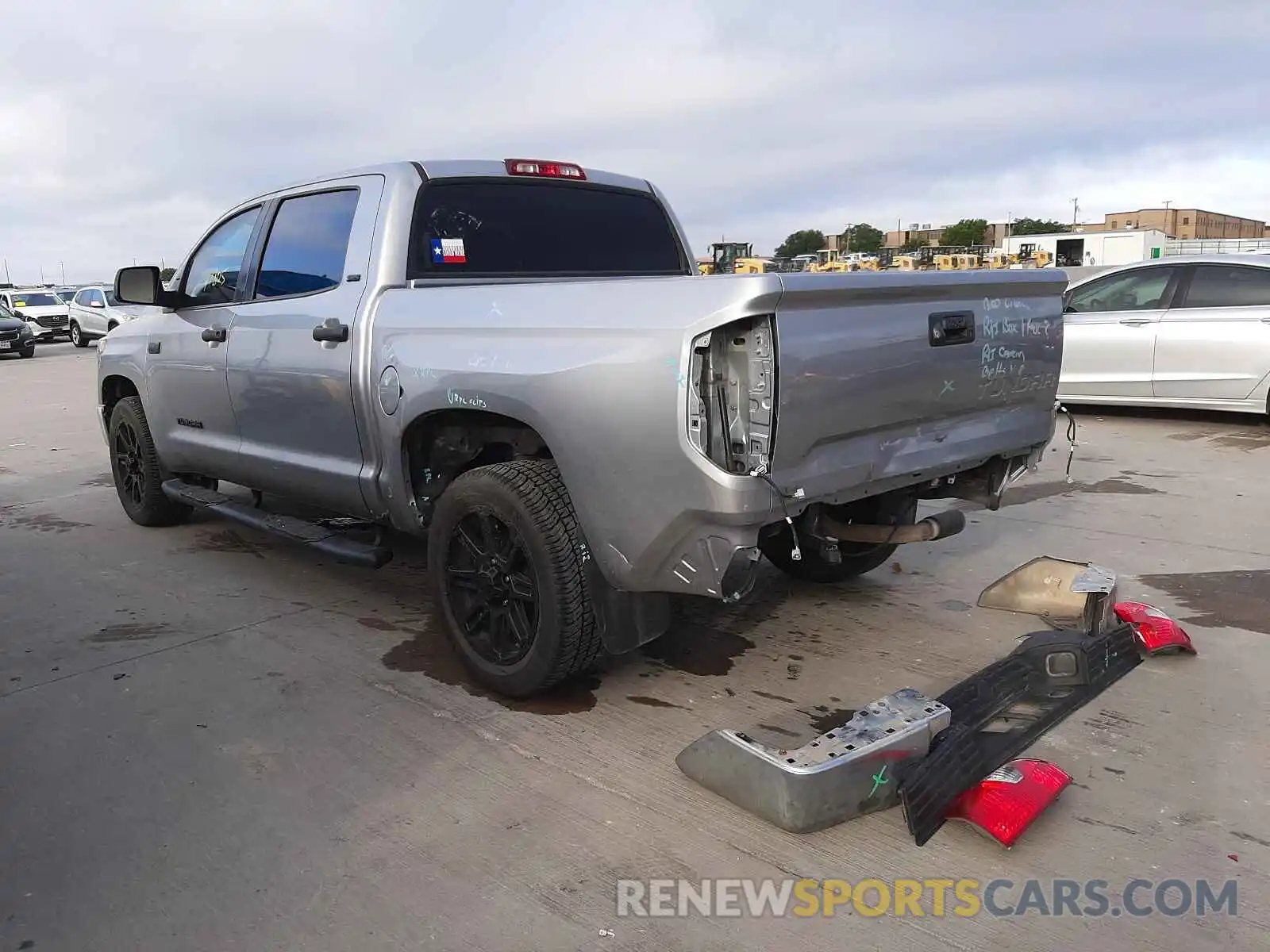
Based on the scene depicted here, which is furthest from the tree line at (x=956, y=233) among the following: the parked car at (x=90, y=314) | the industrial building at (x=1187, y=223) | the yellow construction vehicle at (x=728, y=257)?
the yellow construction vehicle at (x=728, y=257)

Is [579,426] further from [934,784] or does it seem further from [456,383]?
[934,784]

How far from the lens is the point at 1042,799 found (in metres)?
2.77

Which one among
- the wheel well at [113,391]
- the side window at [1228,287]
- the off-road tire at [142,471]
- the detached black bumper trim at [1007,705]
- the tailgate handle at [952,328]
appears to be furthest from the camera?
the side window at [1228,287]

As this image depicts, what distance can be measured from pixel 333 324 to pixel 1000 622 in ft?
10.4

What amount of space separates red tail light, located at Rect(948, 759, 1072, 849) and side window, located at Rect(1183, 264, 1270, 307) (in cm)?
775

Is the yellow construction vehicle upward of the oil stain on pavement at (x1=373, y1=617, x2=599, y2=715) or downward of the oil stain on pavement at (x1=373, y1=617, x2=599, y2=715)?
upward

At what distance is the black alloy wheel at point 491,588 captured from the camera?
350 cm

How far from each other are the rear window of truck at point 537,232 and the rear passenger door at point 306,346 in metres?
0.27

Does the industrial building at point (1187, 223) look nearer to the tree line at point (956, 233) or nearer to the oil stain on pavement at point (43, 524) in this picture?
the tree line at point (956, 233)

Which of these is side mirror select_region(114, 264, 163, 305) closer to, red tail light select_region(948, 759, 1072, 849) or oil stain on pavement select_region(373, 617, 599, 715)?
oil stain on pavement select_region(373, 617, 599, 715)

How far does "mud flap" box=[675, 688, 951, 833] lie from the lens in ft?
8.98

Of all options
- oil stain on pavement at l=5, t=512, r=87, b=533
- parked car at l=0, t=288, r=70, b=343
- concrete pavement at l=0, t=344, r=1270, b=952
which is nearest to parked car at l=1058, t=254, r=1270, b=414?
concrete pavement at l=0, t=344, r=1270, b=952

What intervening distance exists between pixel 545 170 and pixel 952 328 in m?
2.18

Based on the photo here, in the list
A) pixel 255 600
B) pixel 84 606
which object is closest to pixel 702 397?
pixel 255 600
